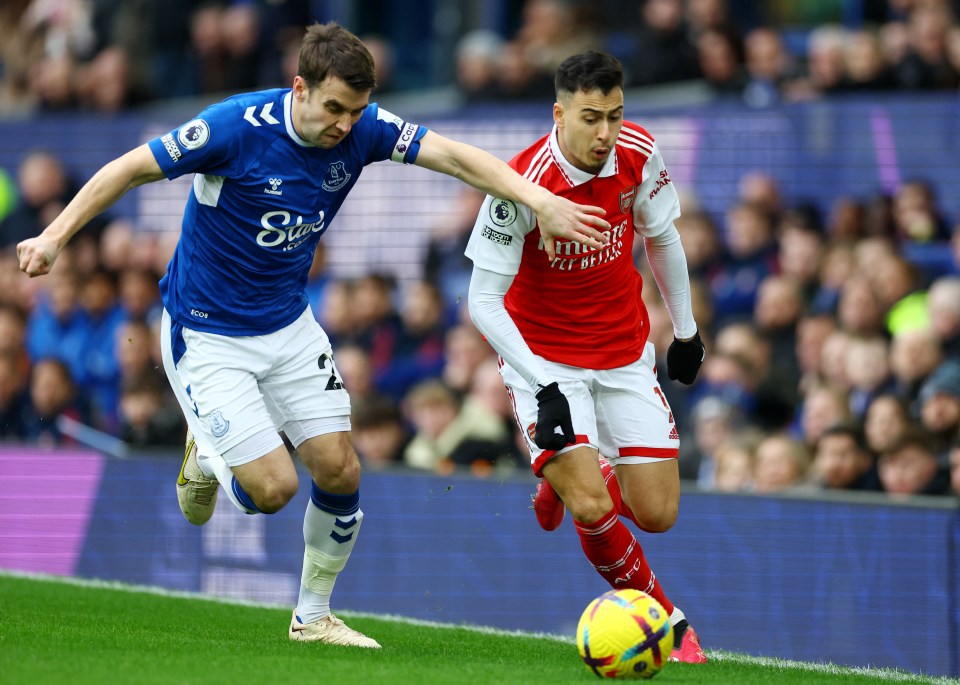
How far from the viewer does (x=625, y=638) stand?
584cm

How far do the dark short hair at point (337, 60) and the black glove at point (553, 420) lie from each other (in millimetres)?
1515

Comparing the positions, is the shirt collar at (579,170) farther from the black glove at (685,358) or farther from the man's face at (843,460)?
the man's face at (843,460)

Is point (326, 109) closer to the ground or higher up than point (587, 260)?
higher up

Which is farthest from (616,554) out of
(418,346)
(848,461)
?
(418,346)

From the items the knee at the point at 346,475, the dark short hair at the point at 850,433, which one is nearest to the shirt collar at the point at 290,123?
the knee at the point at 346,475

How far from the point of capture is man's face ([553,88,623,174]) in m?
6.50

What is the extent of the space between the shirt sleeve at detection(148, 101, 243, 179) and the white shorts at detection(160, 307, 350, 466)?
0.79 m

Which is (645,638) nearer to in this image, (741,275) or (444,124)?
(741,275)

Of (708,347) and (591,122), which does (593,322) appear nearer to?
(591,122)

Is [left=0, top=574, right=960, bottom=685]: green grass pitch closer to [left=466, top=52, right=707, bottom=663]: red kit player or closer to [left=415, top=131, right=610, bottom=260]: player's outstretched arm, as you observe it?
[left=466, top=52, right=707, bottom=663]: red kit player

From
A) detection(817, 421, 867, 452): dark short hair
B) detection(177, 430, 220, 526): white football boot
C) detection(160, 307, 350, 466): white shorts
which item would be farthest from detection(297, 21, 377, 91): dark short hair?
detection(817, 421, 867, 452): dark short hair

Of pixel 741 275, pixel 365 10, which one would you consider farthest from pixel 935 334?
pixel 365 10

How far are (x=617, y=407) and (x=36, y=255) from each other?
2722 mm

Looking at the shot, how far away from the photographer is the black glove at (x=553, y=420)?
6.47 m
